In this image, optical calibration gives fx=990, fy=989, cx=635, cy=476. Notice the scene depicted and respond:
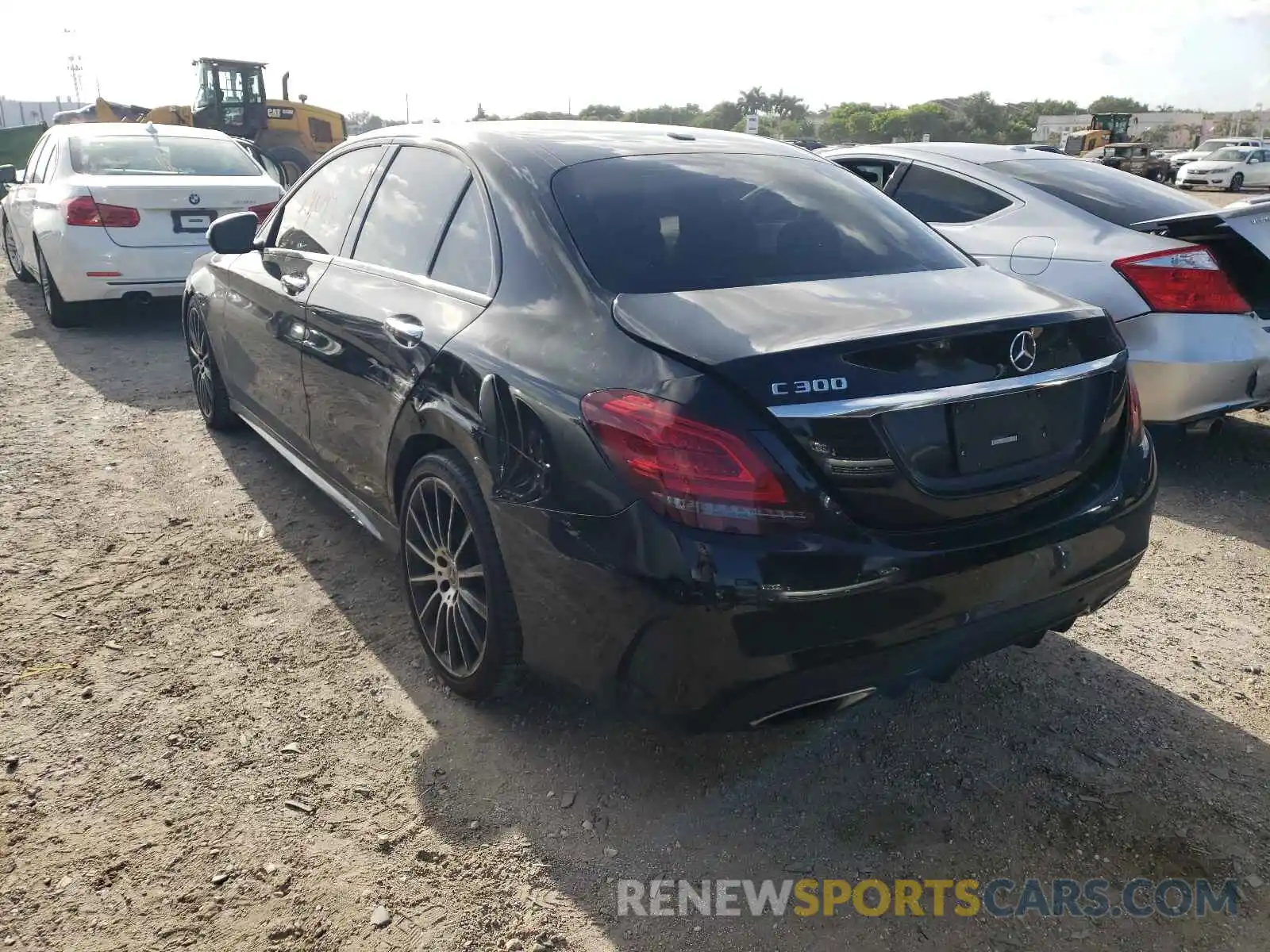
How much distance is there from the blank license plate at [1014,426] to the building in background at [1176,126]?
161 feet

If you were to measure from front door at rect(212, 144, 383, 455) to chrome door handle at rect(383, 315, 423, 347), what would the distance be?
78 centimetres

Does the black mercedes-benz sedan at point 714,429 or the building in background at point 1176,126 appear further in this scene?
the building in background at point 1176,126

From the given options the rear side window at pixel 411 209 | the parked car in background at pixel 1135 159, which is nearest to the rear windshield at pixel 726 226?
the rear side window at pixel 411 209

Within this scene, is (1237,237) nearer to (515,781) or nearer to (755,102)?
(515,781)

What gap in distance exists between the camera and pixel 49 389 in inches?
256

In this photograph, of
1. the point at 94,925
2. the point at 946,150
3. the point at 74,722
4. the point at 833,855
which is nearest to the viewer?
the point at 94,925

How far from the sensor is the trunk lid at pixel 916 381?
6.86ft

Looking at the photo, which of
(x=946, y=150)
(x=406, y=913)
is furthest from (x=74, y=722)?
(x=946, y=150)

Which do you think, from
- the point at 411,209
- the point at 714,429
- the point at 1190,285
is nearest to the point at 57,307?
the point at 411,209

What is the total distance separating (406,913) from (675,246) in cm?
178

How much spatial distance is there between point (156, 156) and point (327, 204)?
5459 millimetres

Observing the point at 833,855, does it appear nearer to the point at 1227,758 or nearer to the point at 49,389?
the point at 1227,758

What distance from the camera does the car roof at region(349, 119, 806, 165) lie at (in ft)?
9.99

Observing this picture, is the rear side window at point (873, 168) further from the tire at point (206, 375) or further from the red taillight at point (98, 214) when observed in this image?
the red taillight at point (98, 214)
